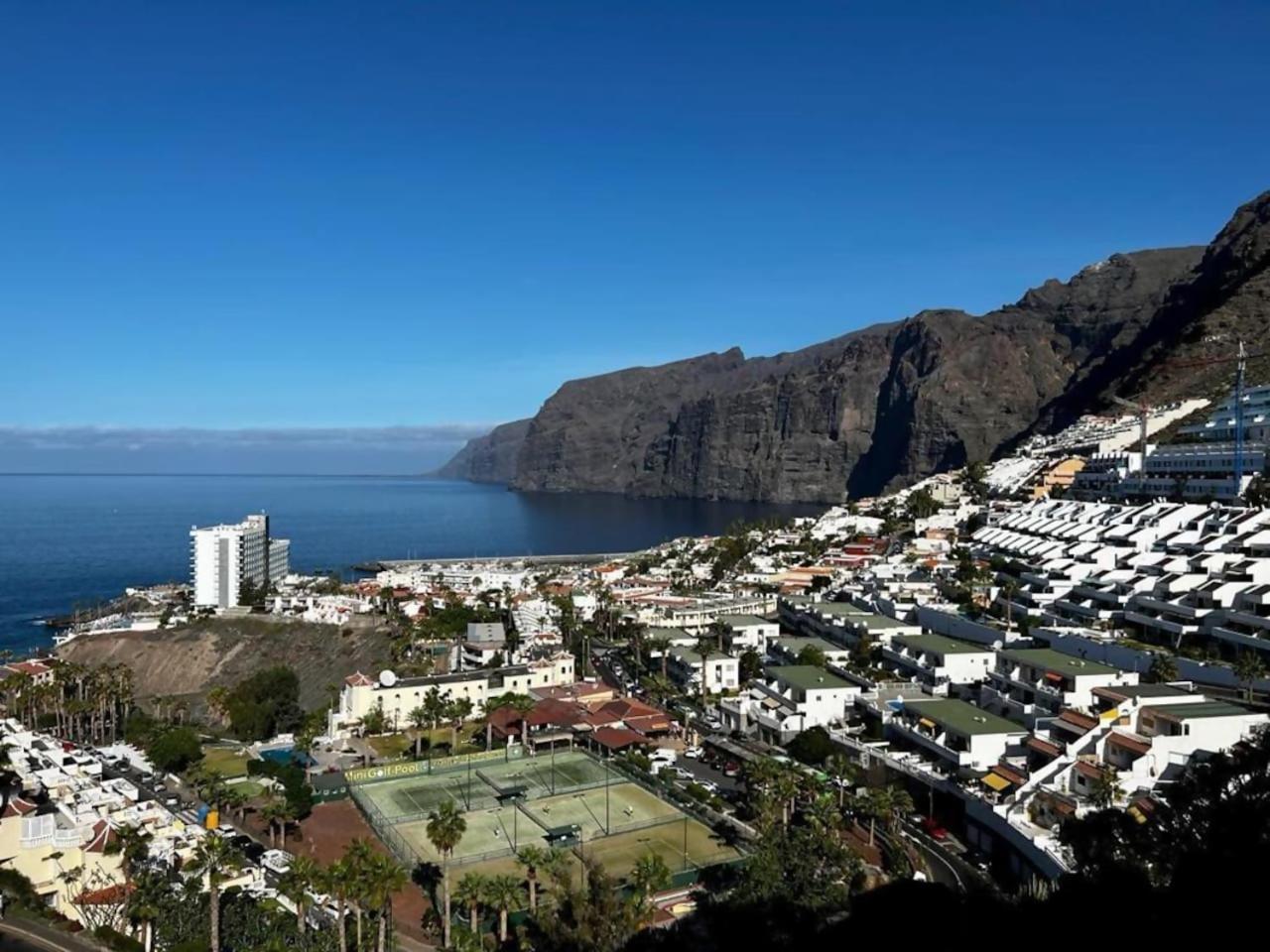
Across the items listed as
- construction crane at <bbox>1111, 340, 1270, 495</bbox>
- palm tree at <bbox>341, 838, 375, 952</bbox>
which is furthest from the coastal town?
construction crane at <bbox>1111, 340, 1270, 495</bbox>

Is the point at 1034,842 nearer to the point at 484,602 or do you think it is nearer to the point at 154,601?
the point at 484,602

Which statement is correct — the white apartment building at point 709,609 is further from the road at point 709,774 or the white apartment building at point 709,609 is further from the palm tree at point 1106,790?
the palm tree at point 1106,790

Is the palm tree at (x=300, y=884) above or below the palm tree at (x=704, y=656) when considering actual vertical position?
above

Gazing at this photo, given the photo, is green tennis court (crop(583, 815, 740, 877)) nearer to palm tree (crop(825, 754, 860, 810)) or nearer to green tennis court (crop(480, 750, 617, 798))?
palm tree (crop(825, 754, 860, 810))

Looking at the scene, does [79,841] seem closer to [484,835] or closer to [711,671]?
[484,835]

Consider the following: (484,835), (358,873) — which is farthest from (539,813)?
(358,873)

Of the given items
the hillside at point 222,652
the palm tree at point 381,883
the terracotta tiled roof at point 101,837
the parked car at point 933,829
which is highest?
the palm tree at point 381,883

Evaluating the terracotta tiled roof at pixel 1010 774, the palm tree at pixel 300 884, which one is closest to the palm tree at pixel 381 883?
the palm tree at pixel 300 884
